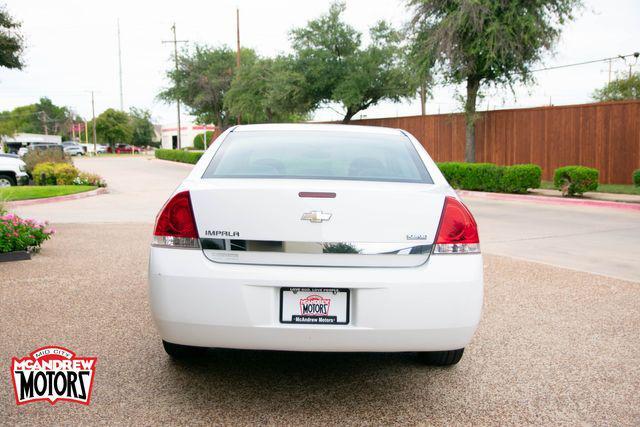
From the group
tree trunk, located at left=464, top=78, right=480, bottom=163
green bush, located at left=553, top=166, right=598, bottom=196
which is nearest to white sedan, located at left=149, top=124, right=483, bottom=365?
green bush, located at left=553, top=166, right=598, bottom=196

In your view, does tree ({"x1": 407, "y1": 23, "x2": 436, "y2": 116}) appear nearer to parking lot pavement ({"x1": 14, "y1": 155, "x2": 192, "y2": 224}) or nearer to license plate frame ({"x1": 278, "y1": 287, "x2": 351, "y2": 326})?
parking lot pavement ({"x1": 14, "y1": 155, "x2": 192, "y2": 224})

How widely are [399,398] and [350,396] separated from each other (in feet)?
0.94

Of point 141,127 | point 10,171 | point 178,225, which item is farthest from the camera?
point 141,127

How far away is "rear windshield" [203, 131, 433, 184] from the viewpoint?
395cm

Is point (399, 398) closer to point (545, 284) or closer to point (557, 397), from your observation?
point (557, 397)

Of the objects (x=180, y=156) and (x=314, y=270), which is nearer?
(x=314, y=270)

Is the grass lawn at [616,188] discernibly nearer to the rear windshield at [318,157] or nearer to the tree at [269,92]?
the rear windshield at [318,157]

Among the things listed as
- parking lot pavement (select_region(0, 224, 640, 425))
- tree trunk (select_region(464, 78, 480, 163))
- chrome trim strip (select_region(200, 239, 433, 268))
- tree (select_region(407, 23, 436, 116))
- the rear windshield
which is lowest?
parking lot pavement (select_region(0, 224, 640, 425))

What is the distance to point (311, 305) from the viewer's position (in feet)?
11.1

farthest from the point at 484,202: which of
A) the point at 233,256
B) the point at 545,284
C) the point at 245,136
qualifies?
the point at 233,256

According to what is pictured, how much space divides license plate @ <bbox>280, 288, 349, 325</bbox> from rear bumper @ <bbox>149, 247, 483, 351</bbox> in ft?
0.12

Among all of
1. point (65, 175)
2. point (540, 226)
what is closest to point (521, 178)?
point (540, 226)

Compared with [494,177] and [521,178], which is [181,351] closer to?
[521,178]

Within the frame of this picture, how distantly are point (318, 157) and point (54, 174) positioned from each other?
21.3 m
